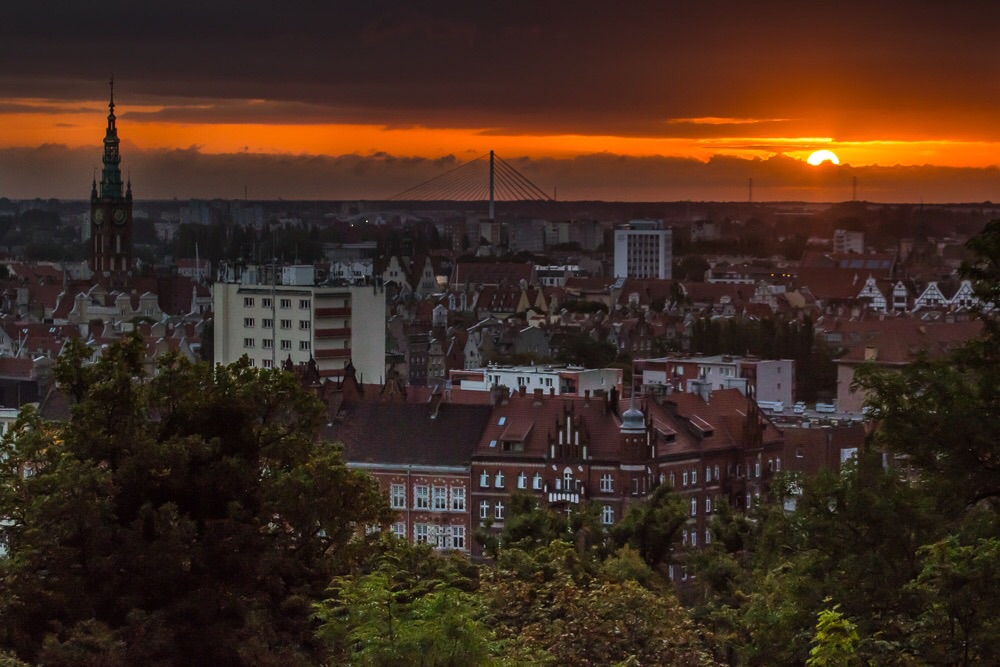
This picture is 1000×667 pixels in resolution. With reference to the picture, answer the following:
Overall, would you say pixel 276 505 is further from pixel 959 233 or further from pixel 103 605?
pixel 959 233

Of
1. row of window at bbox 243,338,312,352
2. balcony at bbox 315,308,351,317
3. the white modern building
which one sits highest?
balcony at bbox 315,308,351,317

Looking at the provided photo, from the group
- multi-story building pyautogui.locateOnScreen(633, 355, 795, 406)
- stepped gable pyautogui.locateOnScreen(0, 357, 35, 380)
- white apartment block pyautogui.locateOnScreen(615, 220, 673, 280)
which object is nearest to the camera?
stepped gable pyautogui.locateOnScreen(0, 357, 35, 380)

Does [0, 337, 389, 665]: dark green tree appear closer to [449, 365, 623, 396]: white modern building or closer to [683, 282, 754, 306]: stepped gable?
[449, 365, 623, 396]: white modern building

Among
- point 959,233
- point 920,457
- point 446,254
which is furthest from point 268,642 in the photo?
point 959,233

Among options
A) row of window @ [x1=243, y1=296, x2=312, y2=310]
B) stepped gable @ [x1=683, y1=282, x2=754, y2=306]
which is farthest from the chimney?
stepped gable @ [x1=683, y1=282, x2=754, y2=306]

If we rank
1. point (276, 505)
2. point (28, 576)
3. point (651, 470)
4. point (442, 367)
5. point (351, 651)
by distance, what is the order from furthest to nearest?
point (442, 367), point (651, 470), point (276, 505), point (28, 576), point (351, 651)

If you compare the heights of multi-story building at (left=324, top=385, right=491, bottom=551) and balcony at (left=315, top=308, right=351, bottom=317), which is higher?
balcony at (left=315, top=308, right=351, bottom=317)
